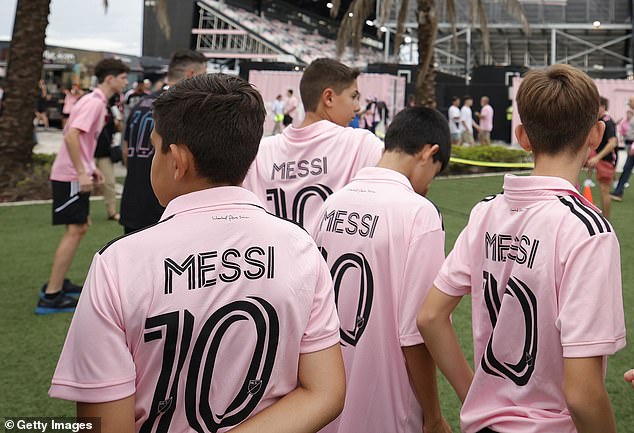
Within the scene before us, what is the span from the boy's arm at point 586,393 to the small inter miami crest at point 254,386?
0.78m

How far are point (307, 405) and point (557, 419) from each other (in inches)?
29.8

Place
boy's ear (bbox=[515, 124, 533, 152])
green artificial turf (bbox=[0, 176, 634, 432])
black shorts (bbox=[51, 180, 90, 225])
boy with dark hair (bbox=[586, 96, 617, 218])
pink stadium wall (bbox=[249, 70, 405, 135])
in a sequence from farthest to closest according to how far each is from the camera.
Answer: pink stadium wall (bbox=[249, 70, 405, 135]) < boy with dark hair (bbox=[586, 96, 617, 218]) < black shorts (bbox=[51, 180, 90, 225]) < green artificial turf (bbox=[0, 176, 634, 432]) < boy's ear (bbox=[515, 124, 533, 152])

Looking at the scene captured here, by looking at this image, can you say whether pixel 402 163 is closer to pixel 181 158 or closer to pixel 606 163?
pixel 181 158

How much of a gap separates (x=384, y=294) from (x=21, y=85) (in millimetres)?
11517

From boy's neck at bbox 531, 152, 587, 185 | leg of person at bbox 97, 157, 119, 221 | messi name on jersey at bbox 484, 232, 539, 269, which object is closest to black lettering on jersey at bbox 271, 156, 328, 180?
messi name on jersey at bbox 484, 232, 539, 269

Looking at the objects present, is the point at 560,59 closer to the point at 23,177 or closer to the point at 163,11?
the point at 163,11

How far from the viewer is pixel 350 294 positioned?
274cm

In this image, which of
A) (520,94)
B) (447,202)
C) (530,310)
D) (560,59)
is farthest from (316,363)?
(560,59)

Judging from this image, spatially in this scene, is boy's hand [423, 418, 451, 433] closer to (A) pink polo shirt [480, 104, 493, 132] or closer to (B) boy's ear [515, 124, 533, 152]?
(B) boy's ear [515, 124, 533, 152]

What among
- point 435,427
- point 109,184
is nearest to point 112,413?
point 435,427

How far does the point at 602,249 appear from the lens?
1.86 m

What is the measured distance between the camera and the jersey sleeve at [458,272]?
7.44 feet

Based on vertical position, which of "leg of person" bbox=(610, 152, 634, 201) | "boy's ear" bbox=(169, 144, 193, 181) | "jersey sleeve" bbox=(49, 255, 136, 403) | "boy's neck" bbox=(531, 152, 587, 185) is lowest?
"jersey sleeve" bbox=(49, 255, 136, 403)

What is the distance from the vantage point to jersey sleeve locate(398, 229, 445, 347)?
262cm
